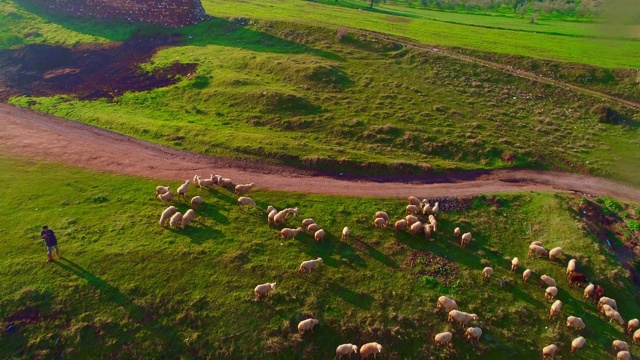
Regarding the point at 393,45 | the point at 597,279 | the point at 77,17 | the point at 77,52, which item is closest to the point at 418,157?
the point at 597,279

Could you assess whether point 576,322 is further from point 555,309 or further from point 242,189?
point 242,189

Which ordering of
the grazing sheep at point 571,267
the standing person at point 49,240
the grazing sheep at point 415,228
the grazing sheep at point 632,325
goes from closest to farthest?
the grazing sheep at point 632,325, the standing person at point 49,240, the grazing sheep at point 571,267, the grazing sheep at point 415,228

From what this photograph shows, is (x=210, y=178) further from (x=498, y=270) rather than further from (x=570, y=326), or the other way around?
(x=570, y=326)

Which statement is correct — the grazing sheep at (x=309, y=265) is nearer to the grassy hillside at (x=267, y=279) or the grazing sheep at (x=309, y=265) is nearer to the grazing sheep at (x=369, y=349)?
the grassy hillside at (x=267, y=279)

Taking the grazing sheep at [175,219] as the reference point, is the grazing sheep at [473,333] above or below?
below

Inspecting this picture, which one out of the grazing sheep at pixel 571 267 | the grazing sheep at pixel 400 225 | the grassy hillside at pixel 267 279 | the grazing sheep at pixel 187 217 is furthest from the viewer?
the grazing sheep at pixel 400 225

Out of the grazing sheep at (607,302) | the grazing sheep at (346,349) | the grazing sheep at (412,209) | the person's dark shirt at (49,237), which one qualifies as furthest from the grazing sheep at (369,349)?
the person's dark shirt at (49,237)
